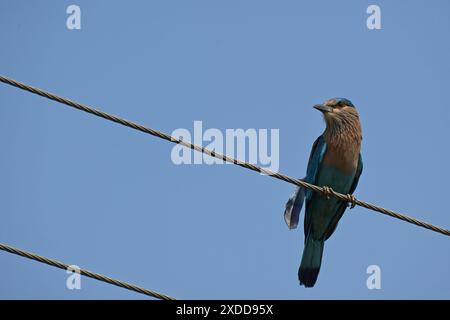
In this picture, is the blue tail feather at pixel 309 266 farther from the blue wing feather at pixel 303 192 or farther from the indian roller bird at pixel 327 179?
the blue wing feather at pixel 303 192

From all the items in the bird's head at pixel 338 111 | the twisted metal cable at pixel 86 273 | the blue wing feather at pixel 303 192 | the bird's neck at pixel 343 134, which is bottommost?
the twisted metal cable at pixel 86 273

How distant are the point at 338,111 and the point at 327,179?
76 cm

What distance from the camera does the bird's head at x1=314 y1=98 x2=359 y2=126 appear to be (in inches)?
323

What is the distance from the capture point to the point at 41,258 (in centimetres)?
472

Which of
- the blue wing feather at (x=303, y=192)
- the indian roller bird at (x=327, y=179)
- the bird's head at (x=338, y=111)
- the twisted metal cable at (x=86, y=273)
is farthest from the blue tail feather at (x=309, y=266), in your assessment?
the twisted metal cable at (x=86, y=273)

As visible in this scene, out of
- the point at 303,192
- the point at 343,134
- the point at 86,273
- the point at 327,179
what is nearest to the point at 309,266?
the point at 303,192

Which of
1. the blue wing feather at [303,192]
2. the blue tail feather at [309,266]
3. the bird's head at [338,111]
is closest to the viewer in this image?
the blue wing feather at [303,192]

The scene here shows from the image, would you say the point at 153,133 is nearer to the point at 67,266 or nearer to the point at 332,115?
the point at 67,266

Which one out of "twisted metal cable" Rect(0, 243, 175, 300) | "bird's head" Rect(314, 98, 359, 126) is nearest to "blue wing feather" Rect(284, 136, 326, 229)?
"bird's head" Rect(314, 98, 359, 126)

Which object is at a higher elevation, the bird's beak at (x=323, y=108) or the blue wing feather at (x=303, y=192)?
the bird's beak at (x=323, y=108)

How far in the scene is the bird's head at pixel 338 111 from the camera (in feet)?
26.9

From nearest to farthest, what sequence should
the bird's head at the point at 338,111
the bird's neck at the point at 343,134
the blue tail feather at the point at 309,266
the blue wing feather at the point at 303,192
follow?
the blue wing feather at the point at 303,192 < the blue tail feather at the point at 309,266 < the bird's neck at the point at 343,134 < the bird's head at the point at 338,111
